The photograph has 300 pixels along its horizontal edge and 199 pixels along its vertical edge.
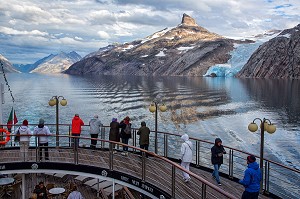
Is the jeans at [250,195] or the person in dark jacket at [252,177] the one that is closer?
the person in dark jacket at [252,177]

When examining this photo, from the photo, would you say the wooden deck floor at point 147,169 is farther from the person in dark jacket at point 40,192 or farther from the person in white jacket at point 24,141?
the person in dark jacket at point 40,192

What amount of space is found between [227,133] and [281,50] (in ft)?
444

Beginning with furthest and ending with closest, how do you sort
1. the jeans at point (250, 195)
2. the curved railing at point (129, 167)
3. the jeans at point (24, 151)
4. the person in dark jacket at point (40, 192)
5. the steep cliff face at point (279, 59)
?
the steep cliff face at point (279, 59)
the jeans at point (24, 151)
the person in dark jacket at point (40, 192)
the curved railing at point (129, 167)
the jeans at point (250, 195)

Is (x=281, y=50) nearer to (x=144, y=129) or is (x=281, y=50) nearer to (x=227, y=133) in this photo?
(x=227, y=133)

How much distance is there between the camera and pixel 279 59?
158 m

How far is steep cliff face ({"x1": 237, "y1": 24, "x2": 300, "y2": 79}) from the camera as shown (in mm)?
153250

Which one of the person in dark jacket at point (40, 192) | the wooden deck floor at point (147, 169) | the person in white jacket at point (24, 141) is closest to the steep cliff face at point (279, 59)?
the wooden deck floor at point (147, 169)

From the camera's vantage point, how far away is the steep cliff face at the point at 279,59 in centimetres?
15325

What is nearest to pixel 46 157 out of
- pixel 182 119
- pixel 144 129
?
pixel 144 129

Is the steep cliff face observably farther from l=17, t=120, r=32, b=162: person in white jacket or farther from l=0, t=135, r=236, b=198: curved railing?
l=17, t=120, r=32, b=162: person in white jacket

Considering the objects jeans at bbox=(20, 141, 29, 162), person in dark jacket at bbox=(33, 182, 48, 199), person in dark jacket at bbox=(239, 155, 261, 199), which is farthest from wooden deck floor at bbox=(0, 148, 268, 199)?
person in dark jacket at bbox=(239, 155, 261, 199)

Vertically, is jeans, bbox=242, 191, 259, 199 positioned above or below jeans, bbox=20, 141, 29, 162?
below

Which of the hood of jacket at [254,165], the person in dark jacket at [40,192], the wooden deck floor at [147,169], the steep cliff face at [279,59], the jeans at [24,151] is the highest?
the steep cliff face at [279,59]

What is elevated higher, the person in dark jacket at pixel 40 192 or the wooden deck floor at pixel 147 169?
the wooden deck floor at pixel 147 169
